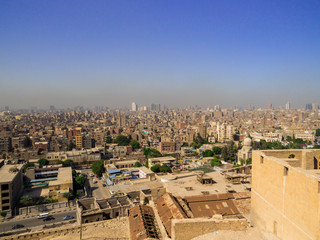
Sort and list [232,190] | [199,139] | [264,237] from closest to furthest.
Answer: [264,237] < [232,190] < [199,139]

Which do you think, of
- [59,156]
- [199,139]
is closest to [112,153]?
[59,156]

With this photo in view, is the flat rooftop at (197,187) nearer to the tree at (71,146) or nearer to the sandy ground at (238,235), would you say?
the sandy ground at (238,235)

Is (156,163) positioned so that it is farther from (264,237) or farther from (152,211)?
→ (264,237)

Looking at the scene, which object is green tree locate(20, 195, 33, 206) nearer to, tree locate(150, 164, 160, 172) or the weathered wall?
tree locate(150, 164, 160, 172)

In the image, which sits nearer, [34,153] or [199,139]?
[34,153]

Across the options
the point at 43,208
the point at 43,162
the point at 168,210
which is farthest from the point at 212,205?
the point at 43,162

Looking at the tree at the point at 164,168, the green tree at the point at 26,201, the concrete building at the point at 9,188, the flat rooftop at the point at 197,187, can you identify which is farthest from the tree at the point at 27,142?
the flat rooftop at the point at 197,187

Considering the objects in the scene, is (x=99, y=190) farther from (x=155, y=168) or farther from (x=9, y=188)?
(x=9, y=188)
